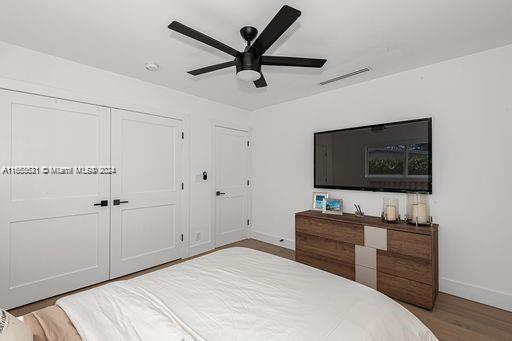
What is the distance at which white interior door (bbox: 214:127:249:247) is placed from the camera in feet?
13.2

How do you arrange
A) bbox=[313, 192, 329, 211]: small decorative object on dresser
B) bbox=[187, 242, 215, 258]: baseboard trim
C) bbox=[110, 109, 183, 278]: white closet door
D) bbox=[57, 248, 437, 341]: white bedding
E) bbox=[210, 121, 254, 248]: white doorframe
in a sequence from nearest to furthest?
bbox=[57, 248, 437, 341]: white bedding
bbox=[110, 109, 183, 278]: white closet door
bbox=[313, 192, 329, 211]: small decorative object on dresser
bbox=[187, 242, 215, 258]: baseboard trim
bbox=[210, 121, 254, 248]: white doorframe

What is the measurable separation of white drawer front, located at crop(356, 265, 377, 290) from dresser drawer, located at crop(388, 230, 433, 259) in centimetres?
35

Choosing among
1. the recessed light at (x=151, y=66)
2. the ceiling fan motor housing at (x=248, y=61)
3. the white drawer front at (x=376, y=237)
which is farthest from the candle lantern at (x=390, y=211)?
the recessed light at (x=151, y=66)

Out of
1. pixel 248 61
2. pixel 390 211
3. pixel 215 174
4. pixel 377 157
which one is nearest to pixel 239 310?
pixel 248 61

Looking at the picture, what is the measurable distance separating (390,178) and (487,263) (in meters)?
1.16

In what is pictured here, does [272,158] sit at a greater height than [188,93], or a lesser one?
lesser

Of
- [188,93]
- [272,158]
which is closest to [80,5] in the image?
[188,93]

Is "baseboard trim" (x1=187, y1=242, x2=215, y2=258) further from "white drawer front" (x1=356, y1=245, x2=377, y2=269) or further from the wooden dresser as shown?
"white drawer front" (x1=356, y1=245, x2=377, y2=269)

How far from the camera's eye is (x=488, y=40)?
7.06ft

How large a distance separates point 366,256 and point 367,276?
0.71 ft

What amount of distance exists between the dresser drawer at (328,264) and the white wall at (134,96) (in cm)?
156

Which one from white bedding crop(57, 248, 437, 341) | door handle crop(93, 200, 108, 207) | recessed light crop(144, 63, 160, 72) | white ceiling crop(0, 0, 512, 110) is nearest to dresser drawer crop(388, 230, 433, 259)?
white bedding crop(57, 248, 437, 341)

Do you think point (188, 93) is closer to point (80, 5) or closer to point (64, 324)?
point (80, 5)

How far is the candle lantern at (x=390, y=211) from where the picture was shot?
8.68 feet
